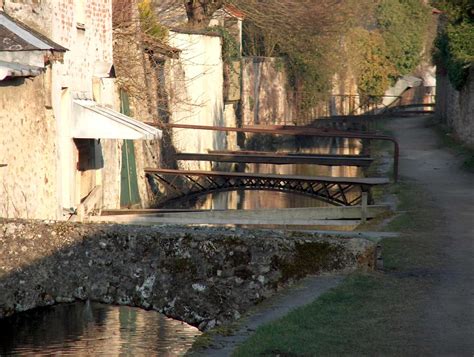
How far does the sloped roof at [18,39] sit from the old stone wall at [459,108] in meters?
19.3

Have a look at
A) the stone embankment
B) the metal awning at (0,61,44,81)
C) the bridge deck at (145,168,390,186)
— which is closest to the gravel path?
the stone embankment

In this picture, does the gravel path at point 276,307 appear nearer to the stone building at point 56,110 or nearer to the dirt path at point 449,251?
the dirt path at point 449,251

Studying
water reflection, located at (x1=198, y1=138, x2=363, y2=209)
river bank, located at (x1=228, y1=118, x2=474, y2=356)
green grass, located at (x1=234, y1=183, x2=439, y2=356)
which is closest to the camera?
green grass, located at (x1=234, y1=183, x2=439, y2=356)

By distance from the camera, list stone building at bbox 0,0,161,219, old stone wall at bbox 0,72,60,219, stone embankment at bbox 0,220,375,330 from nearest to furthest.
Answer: stone embankment at bbox 0,220,375,330, stone building at bbox 0,0,161,219, old stone wall at bbox 0,72,60,219

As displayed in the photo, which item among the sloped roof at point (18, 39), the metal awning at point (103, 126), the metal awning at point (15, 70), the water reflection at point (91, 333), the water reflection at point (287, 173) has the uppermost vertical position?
the sloped roof at point (18, 39)

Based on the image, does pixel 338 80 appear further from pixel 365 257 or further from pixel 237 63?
pixel 365 257

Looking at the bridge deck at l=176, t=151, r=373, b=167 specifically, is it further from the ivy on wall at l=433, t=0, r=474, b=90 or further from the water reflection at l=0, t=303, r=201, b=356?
the water reflection at l=0, t=303, r=201, b=356

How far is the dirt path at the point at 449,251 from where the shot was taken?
7.98 metres

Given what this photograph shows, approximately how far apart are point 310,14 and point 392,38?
22.9m

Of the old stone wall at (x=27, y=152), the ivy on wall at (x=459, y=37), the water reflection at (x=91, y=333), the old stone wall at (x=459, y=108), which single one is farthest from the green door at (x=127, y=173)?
the ivy on wall at (x=459, y=37)

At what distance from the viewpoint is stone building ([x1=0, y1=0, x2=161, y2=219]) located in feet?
43.2

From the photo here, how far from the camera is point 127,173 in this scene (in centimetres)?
2195

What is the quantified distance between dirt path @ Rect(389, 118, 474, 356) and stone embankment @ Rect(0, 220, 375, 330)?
1039 mm

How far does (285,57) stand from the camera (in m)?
47.3
